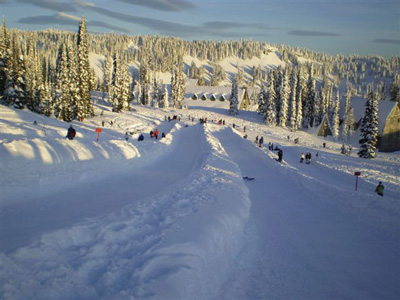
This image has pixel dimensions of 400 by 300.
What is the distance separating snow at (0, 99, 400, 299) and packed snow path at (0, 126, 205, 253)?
6 cm

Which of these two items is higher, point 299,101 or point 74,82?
point 299,101

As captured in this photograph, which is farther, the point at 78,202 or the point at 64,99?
the point at 64,99

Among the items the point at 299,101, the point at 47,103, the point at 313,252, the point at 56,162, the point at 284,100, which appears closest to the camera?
the point at 313,252

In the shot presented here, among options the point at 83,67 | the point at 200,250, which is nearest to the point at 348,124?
the point at 83,67

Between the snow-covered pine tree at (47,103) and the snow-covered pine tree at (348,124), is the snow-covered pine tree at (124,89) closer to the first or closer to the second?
the snow-covered pine tree at (47,103)

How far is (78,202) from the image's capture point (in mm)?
Answer: 10617

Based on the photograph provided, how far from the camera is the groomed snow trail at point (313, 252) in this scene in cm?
648

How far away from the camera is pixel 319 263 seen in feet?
25.1

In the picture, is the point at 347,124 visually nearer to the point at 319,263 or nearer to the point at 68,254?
the point at 319,263

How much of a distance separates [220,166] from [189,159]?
220 inches

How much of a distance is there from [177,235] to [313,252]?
439cm

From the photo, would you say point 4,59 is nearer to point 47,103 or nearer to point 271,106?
point 47,103

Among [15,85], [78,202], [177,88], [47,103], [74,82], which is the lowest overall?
[78,202]

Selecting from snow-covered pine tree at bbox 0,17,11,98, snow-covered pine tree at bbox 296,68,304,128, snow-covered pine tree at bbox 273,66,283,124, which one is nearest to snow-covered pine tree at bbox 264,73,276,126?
snow-covered pine tree at bbox 273,66,283,124
